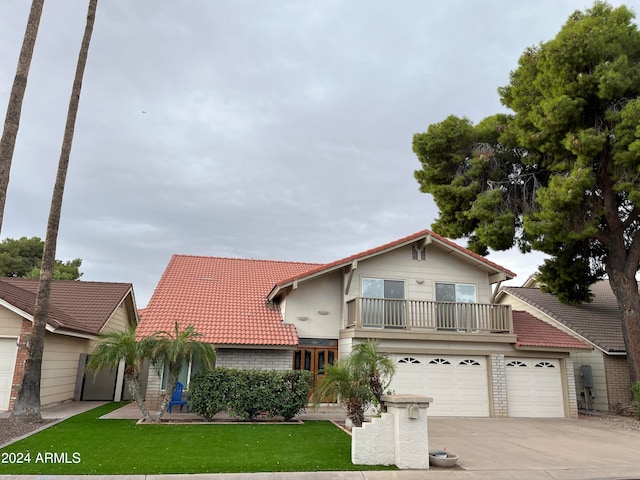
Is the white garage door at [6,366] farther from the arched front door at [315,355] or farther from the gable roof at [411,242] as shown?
the arched front door at [315,355]

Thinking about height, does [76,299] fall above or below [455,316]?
above

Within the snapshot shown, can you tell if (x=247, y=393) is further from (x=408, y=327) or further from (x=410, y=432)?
(x=408, y=327)

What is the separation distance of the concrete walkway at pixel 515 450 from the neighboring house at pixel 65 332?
1.30 m

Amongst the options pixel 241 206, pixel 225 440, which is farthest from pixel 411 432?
pixel 241 206

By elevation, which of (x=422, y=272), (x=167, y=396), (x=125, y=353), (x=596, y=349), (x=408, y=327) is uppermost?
(x=422, y=272)

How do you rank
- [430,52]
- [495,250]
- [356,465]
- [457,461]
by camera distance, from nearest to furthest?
[356,465] → [457,461] → [430,52] → [495,250]

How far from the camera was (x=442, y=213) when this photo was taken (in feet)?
68.6

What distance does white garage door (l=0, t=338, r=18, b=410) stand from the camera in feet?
43.7

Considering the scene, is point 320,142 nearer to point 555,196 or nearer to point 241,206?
point 241,206

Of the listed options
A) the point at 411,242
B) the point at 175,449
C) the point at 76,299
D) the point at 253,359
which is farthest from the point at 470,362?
the point at 76,299

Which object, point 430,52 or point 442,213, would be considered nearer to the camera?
point 430,52

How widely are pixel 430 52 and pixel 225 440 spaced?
1364 centimetres

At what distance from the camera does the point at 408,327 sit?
611 inches

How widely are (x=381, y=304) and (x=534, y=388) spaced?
20.4 ft
